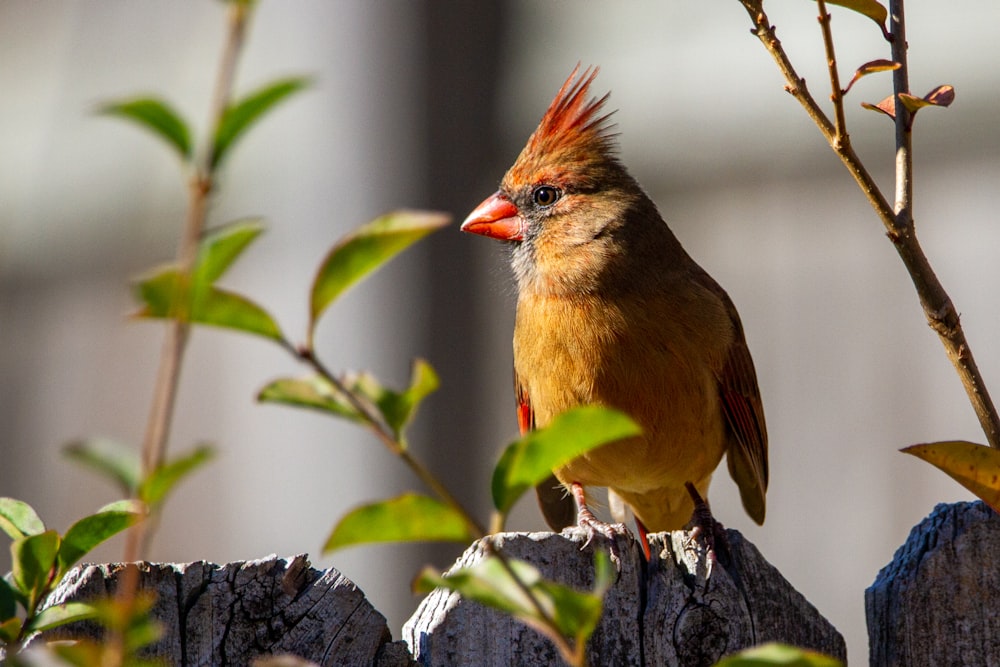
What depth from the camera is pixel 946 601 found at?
1.70 m

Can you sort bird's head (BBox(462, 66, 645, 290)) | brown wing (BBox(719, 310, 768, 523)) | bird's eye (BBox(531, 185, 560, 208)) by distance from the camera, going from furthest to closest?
bird's eye (BBox(531, 185, 560, 208))
bird's head (BBox(462, 66, 645, 290))
brown wing (BBox(719, 310, 768, 523))

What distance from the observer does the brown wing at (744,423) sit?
122 inches

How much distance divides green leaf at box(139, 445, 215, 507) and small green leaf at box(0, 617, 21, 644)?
18.3 inches

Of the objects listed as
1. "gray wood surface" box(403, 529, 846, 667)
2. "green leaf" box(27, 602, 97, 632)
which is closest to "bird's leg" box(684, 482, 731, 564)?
"gray wood surface" box(403, 529, 846, 667)

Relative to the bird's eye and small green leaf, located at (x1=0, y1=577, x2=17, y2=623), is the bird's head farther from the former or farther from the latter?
small green leaf, located at (x1=0, y1=577, x2=17, y2=623)

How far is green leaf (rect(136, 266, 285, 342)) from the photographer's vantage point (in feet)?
2.47


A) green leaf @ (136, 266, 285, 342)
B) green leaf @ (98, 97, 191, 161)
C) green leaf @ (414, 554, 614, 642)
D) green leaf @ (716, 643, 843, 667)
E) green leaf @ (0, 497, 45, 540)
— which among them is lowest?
green leaf @ (0, 497, 45, 540)

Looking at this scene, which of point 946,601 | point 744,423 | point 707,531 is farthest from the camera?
point 744,423

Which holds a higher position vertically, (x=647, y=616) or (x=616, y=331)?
(x=616, y=331)

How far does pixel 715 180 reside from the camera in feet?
14.0

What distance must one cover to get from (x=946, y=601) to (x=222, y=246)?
1.26 meters

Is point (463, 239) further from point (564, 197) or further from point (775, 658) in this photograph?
point (775, 658)

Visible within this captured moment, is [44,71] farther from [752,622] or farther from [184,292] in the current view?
[184,292]

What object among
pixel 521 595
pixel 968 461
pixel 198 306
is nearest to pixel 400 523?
pixel 521 595
